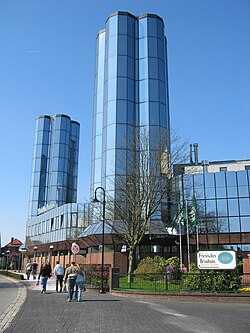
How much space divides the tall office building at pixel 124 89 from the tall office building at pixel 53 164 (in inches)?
1371

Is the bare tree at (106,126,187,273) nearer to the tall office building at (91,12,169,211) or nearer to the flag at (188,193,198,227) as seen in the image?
the flag at (188,193,198,227)

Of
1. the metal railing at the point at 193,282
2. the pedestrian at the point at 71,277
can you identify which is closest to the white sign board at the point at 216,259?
the metal railing at the point at 193,282

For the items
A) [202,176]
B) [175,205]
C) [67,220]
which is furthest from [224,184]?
[67,220]

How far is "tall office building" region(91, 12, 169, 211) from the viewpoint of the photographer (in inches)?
1688

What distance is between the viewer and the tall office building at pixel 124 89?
42.9 meters

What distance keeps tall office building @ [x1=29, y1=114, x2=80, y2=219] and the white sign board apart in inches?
2420

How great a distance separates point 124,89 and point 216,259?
30087 mm

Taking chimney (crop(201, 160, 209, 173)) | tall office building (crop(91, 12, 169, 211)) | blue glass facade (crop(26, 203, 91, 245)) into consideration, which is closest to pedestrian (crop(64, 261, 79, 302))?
tall office building (crop(91, 12, 169, 211))

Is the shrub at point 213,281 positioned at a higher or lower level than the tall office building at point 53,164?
lower

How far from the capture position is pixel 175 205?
41.0 meters

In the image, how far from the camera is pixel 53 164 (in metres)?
81.8

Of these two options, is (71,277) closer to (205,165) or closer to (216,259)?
(216,259)

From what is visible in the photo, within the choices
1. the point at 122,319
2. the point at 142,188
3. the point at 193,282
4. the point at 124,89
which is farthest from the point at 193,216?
the point at 122,319

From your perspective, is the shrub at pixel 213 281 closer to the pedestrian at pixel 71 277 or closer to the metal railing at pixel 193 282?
the metal railing at pixel 193 282
